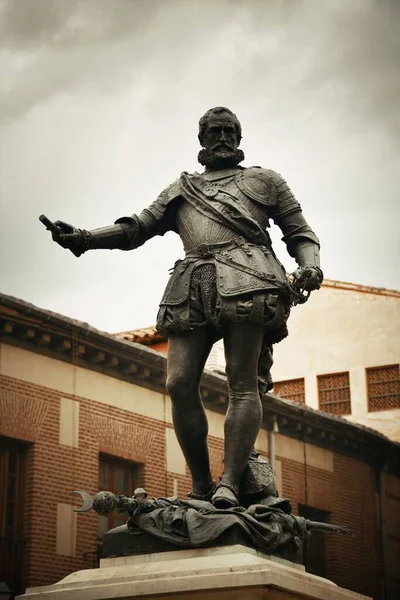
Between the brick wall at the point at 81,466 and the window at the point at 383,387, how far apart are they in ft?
11.2

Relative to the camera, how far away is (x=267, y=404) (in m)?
24.0

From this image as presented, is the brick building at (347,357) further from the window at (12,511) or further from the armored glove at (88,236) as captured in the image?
the armored glove at (88,236)

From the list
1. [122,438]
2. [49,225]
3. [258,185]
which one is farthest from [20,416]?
[49,225]

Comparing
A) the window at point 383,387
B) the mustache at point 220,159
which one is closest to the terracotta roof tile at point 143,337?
the window at point 383,387

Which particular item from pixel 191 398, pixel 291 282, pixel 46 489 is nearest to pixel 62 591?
pixel 191 398

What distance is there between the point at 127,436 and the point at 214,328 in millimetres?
15165

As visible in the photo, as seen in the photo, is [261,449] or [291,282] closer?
[291,282]

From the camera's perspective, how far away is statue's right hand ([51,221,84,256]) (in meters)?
6.89

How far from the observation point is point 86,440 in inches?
827

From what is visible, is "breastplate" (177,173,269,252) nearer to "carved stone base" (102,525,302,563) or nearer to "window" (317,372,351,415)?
"carved stone base" (102,525,302,563)

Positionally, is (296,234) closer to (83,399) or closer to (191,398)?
(191,398)

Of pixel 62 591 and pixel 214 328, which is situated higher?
pixel 214 328

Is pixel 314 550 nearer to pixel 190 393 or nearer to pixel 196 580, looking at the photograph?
pixel 190 393

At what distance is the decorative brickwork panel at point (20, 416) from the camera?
19781 mm
